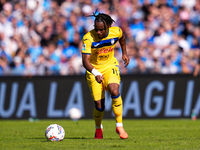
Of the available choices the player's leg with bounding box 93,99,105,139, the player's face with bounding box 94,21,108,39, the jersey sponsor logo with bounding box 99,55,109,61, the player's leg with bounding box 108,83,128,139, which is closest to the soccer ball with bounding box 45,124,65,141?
the player's leg with bounding box 93,99,105,139

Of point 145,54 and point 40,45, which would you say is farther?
point 40,45

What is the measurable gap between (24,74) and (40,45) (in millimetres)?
2266

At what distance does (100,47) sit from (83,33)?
9.36m

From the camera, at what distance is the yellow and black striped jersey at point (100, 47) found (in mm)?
7484

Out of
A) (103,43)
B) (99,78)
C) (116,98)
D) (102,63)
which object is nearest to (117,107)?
(116,98)

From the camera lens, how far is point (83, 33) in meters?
16.9

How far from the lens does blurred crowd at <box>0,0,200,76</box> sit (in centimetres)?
1482

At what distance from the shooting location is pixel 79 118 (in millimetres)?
14461

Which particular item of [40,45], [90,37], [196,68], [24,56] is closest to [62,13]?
[40,45]

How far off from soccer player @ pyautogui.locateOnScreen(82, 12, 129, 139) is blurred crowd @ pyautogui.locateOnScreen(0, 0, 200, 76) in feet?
21.5

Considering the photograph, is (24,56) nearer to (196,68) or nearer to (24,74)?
(24,74)

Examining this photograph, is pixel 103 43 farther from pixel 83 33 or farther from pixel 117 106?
pixel 83 33

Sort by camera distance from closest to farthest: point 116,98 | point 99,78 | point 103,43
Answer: point 99,78, point 116,98, point 103,43

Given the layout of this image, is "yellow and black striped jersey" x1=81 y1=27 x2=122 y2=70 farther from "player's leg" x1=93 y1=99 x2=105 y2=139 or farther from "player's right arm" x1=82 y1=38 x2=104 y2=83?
"player's leg" x1=93 y1=99 x2=105 y2=139
